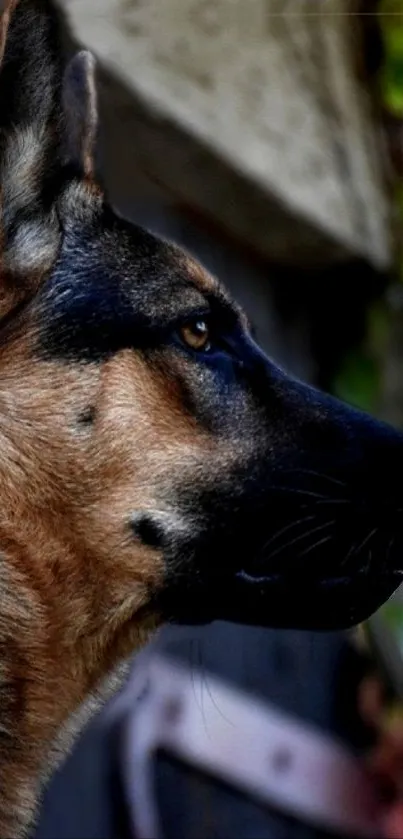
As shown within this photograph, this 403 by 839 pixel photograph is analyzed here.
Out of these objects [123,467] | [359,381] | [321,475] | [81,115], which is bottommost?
[359,381]

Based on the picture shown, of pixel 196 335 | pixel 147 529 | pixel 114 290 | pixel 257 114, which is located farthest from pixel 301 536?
pixel 257 114

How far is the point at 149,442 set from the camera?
2457mm

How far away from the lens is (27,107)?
243cm

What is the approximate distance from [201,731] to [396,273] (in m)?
1.55

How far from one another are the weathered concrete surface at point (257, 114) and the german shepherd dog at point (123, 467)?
1.35 metres

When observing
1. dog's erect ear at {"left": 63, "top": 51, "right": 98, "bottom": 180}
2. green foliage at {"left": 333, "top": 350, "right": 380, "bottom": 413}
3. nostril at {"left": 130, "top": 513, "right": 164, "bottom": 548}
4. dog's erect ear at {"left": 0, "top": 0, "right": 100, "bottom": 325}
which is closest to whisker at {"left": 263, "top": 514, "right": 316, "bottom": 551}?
nostril at {"left": 130, "top": 513, "right": 164, "bottom": 548}

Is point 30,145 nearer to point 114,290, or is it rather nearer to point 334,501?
point 114,290

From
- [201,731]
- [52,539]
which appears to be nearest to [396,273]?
[201,731]

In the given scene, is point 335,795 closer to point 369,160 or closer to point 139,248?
point 369,160

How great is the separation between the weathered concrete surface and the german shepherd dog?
1.35m

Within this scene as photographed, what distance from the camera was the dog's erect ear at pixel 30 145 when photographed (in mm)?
2367

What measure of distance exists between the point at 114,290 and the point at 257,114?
1.87 meters

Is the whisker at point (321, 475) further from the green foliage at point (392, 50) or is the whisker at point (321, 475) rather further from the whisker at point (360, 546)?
the green foliage at point (392, 50)

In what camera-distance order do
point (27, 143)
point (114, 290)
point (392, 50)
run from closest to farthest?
point (27, 143)
point (114, 290)
point (392, 50)
